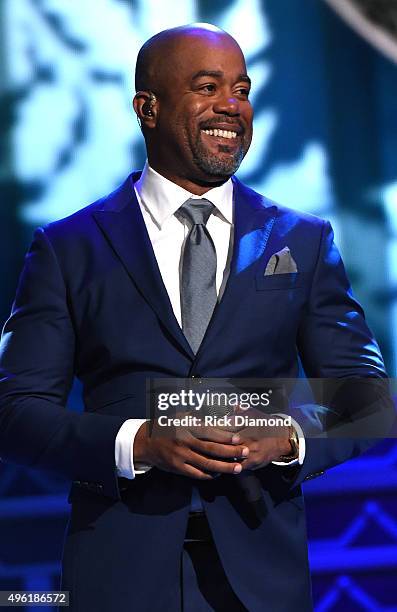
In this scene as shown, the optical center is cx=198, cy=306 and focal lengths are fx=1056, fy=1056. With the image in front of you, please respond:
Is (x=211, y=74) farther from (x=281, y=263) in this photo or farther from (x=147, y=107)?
(x=281, y=263)

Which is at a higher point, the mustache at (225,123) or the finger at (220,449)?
the mustache at (225,123)

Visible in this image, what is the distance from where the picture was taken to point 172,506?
1538 mm

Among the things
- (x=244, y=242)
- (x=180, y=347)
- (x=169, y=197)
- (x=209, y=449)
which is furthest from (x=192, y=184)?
(x=209, y=449)

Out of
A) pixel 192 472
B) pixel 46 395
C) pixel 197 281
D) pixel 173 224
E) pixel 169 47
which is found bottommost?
pixel 192 472

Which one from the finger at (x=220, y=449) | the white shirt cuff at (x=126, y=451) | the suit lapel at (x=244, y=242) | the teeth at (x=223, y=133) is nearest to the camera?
the finger at (x=220, y=449)

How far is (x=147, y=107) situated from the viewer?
5.88 feet

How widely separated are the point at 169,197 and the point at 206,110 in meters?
0.15

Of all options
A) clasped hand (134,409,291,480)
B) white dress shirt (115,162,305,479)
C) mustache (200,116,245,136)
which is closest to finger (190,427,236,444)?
clasped hand (134,409,291,480)

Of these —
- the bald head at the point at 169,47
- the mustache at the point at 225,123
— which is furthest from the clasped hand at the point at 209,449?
the bald head at the point at 169,47

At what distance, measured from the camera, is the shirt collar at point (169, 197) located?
1.71 meters

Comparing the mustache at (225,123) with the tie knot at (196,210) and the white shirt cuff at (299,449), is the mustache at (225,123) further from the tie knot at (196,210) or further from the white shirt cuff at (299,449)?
the white shirt cuff at (299,449)

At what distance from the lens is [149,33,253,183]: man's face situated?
1.69 m

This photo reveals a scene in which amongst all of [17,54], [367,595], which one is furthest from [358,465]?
[17,54]

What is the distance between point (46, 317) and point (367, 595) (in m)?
1.48
